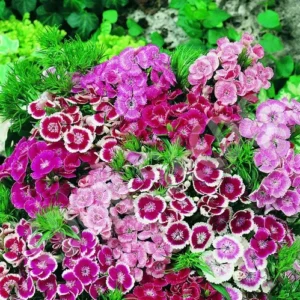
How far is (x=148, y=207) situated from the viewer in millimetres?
1945

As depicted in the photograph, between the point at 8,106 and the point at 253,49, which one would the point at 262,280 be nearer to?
the point at 253,49

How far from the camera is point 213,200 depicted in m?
1.96

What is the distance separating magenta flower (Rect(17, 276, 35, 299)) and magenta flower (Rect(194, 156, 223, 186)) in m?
0.65

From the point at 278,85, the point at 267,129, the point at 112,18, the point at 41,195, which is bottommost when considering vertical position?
the point at 278,85

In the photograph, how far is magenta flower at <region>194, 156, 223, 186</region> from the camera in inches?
76.2

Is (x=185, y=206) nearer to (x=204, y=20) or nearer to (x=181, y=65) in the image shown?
(x=181, y=65)

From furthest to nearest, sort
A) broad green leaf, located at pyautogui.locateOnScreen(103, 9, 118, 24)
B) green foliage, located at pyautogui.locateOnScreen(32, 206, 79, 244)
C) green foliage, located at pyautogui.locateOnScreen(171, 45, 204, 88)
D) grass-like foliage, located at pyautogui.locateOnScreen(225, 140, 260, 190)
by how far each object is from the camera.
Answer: broad green leaf, located at pyautogui.locateOnScreen(103, 9, 118, 24) < green foliage, located at pyautogui.locateOnScreen(171, 45, 204, 88) < grass-like foliage, located at pyautogui.locateOnScreen(225, 140, 260, 190) < green foliage, located at pyautogui.locateOnScreen(32, 206, 79, 244)

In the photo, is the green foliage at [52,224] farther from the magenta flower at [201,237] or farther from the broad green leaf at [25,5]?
the broad green leaf at [25,5]

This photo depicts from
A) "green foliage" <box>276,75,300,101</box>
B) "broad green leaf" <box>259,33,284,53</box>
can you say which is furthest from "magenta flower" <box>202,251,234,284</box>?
"broad green leaf" <box>259,33,284,53</box>

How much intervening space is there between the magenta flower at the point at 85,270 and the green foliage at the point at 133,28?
1.91 metres

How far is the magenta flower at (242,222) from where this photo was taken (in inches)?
78.0

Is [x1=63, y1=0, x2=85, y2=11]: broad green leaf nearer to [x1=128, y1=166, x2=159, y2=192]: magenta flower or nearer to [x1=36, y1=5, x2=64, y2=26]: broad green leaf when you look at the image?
[x1=36, y1=5, x2=64, y2=26]: broad green leaf

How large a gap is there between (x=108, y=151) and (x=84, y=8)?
183 centimetres

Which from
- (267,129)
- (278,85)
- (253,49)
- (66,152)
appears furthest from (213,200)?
(278,85)
